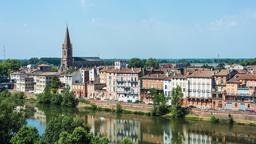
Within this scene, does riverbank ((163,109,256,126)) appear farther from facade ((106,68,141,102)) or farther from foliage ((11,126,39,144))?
foliage ((11,126,39,144))

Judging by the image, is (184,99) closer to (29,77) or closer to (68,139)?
(68,139)

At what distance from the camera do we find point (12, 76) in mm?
96375

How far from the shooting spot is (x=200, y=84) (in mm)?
57969

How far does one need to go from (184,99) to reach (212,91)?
419 cm

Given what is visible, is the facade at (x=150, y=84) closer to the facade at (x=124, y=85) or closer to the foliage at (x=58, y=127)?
the facade at (x=124, y=85)

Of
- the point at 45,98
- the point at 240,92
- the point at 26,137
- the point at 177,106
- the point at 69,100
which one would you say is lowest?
the point at 45,98

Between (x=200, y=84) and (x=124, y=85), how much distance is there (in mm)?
13425

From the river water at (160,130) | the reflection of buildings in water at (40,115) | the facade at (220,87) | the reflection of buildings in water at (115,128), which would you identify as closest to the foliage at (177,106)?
the river water at (160,130)

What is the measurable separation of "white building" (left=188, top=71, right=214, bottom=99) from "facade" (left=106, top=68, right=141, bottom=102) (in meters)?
9.39

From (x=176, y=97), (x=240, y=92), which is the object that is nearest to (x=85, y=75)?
(x=176, y=97)

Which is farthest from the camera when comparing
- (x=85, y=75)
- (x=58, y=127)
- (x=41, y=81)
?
(x=41, y=81)

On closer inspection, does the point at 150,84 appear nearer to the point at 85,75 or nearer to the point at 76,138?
the point at 85,75

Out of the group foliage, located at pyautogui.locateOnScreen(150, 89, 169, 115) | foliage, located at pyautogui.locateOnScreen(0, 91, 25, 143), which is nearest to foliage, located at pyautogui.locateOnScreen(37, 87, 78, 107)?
foliage, located at pyautogui.locateOnScreen(150, 89, 169, 115)

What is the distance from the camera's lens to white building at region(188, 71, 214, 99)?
57031 mm
